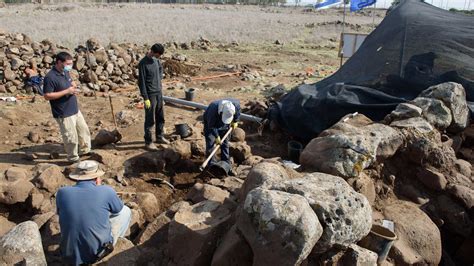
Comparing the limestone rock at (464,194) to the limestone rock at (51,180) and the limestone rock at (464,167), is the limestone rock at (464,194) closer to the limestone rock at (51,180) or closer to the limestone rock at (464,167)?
the limestone rock at (464,167)

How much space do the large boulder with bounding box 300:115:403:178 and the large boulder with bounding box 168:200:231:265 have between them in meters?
1.36

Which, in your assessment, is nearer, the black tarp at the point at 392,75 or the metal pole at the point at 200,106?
the black tarp at the point at 392,75

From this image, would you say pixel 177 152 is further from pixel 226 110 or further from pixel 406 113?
pixel 406 113

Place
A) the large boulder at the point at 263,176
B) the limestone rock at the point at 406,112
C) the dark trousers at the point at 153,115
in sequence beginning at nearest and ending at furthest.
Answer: the large boulder at the point at 263,176 < the limestone rock at the point at 406,112 < the dark trousers at the point at 153,115

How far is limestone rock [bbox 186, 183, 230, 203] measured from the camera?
4324 mm

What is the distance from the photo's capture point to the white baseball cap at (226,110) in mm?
5996

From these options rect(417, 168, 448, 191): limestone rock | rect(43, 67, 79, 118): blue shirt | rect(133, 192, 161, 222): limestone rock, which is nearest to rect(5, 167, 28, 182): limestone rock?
rect(43, 67, 79, 118): blue shirt

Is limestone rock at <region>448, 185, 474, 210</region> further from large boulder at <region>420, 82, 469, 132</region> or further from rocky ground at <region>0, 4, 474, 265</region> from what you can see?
large boulder at <region>420, 82, 469, 132</region>

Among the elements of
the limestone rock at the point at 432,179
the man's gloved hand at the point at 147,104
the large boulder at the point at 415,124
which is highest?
the large boulder at the point at 415,124

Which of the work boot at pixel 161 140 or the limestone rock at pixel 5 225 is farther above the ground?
the work boot at pixel 161 140

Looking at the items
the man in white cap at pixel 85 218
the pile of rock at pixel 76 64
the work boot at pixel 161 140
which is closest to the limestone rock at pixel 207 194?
the man in white cap at pixel 85 218

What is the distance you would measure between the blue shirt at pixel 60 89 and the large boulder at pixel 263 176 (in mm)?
3723

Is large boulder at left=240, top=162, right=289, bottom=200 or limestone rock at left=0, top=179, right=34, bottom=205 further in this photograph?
limestone rock at left=0, top=179, right=34, bottom=205

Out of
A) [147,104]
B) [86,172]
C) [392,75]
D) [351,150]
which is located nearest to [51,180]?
[86,172]
